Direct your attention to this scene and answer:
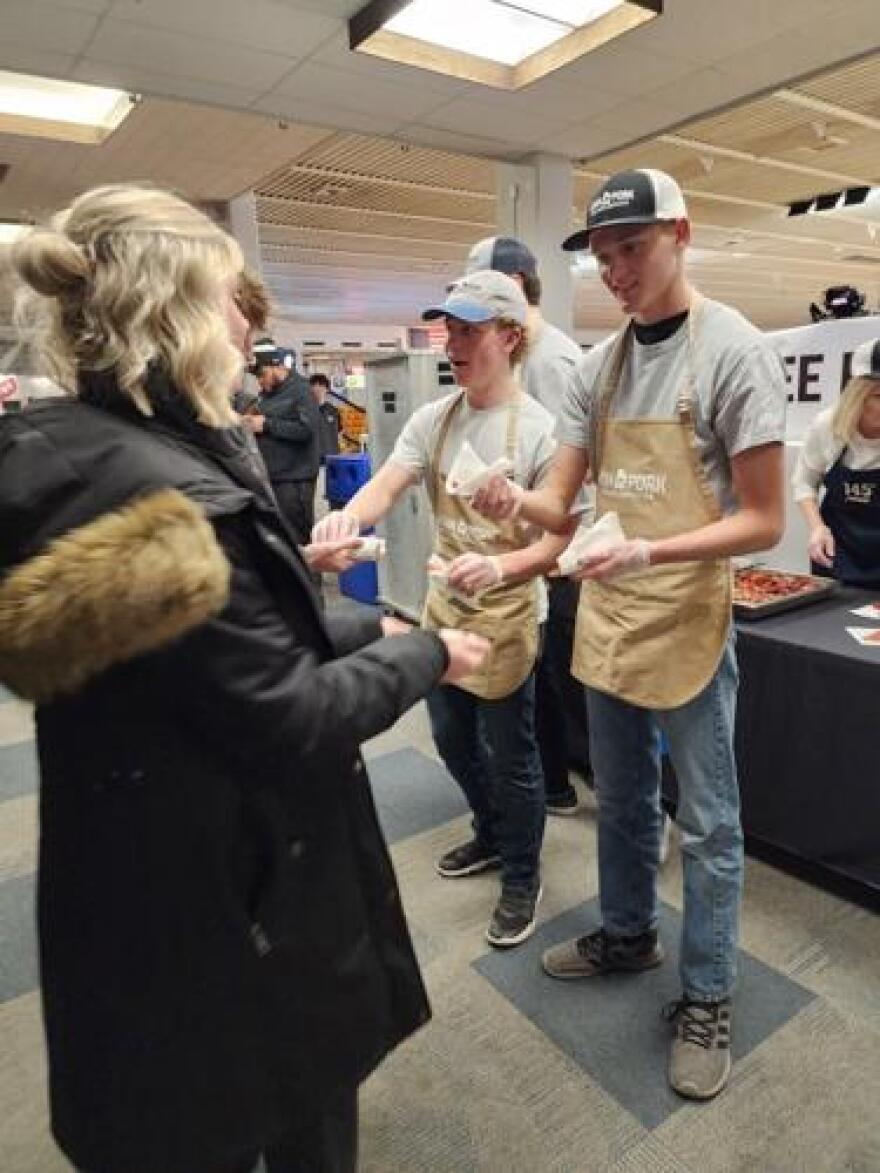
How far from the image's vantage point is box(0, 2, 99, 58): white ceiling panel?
129 inches

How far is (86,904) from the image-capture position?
0.82 metres

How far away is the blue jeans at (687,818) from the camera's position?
148 cm

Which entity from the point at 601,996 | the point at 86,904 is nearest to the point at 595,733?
the point at 601,996

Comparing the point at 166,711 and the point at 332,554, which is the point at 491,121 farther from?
the point at 166,711

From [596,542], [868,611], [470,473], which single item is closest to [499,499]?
[470,473]

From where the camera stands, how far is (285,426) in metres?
4.87

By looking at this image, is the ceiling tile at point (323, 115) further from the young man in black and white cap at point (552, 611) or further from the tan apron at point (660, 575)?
the tan apron at point (660, 575)

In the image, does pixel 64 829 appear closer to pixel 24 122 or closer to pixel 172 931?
pixel 172 931

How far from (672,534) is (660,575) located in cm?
8

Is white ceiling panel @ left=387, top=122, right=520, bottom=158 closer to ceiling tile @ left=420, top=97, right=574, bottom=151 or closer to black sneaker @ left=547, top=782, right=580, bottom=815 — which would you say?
ceiling tile @ left=420, top=97, right=574, bottom=151

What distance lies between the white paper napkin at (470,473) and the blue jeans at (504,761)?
22.4 inches

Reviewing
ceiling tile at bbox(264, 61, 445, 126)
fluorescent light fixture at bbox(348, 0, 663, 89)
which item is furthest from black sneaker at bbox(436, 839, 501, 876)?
ceiling tile at bbox(264, 61, 445, 126)

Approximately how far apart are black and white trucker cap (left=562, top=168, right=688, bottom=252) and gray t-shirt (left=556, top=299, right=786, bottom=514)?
18cm

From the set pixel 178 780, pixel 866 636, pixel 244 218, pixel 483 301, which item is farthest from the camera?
pixel 244 218
